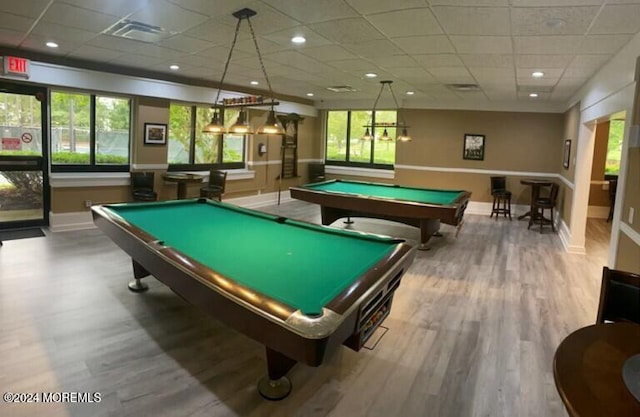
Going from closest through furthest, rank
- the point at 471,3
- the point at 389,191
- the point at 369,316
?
1. the point at 369,316
2. the point at 471,3
3. the point at 389,191

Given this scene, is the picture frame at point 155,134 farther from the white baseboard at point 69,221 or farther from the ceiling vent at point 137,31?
the ceiling vent at point 137,31

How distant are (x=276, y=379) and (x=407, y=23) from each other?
9.80 ft

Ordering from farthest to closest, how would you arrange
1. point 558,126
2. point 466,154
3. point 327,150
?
point 327,150 → point 466,154 → point 558,126

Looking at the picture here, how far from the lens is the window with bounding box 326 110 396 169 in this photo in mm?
10430

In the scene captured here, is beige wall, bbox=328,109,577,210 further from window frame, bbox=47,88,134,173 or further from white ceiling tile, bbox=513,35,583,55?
window frame, bbox=47,88,134,173

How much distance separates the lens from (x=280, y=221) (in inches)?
145

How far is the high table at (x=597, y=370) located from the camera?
1.16m

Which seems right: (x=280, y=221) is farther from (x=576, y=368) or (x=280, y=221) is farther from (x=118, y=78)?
(x=118, y=78)

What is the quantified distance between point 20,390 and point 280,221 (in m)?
2.13

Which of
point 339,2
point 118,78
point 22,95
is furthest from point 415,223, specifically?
point 22,95

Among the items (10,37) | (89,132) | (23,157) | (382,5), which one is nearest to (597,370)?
(382,5)

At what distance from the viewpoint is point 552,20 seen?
317 centimetres

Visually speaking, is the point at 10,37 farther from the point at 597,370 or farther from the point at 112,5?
the point at 597,370

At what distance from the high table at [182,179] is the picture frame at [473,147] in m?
5.95
